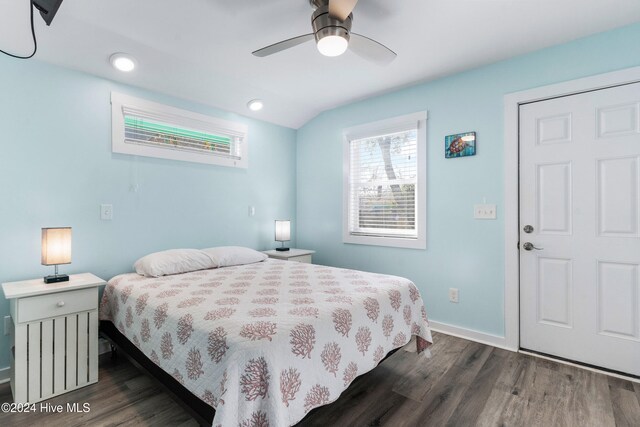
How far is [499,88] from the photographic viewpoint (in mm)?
2650

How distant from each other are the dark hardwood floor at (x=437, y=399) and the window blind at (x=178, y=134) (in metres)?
1.87

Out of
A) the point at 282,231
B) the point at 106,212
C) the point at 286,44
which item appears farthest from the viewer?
the point at 282,231

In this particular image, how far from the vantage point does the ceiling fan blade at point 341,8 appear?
1.55 metres

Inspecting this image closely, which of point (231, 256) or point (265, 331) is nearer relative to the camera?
point (265, 331)

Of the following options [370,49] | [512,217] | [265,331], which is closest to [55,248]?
[265,331]

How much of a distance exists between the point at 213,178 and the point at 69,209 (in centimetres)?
125

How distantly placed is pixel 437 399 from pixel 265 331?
50.7 inches

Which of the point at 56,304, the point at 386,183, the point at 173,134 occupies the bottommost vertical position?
the point at 56,304

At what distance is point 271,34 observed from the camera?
7.34ft

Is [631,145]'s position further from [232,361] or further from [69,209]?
[69,209]

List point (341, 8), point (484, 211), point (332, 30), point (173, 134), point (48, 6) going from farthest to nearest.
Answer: point (173, 134), point (484, 211), point (332, 30), point (341, 8), point (48, 6)

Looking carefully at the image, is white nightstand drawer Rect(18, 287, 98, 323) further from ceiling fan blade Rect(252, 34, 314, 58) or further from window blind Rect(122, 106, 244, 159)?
ceiling fan blade Rect(252, 34, 314, 58)

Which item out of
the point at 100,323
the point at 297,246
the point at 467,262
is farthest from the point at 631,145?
the point at 100,323

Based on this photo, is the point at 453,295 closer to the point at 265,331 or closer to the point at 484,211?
the point at 484,211
